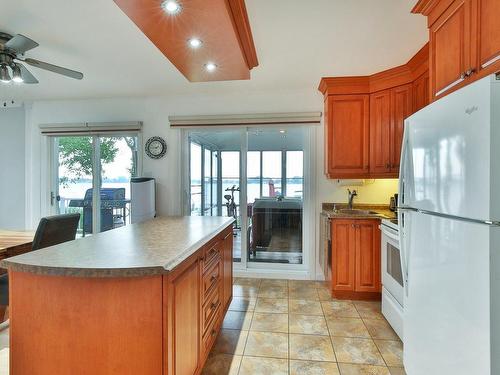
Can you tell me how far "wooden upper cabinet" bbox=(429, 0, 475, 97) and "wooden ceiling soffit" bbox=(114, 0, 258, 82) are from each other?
48.5 inches

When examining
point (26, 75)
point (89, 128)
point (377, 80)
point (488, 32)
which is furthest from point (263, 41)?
point (89, 128)

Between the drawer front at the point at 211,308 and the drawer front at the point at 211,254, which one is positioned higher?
the drawer front at the point at 211,254

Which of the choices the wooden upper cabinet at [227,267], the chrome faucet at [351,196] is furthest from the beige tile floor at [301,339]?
the chrome faucet at [351,196]

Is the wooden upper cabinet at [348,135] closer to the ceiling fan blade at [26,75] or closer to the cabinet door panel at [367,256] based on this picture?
the cabinet door panel at [367,256]

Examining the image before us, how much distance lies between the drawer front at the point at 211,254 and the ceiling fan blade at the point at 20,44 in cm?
196

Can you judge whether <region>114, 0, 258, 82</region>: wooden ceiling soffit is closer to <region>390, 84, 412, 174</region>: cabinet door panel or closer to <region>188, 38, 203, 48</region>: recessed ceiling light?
<region>188, 38, 203, 48</region>: recessed ceiling light

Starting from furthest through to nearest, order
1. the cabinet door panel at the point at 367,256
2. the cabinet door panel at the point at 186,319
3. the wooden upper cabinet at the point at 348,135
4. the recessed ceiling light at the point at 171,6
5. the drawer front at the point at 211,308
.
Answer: the wooden upper cabinet at the point at 348,135
the cabinet door panel at the point at 367,256
the drawer front at the point at 211,308
the recessed ceiling light at the point at 171,6
the cabinet door panel at the point at 186,319

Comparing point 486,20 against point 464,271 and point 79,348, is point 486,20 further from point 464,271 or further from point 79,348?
point 79,348

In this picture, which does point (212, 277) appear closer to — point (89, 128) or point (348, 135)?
point (348, 135)

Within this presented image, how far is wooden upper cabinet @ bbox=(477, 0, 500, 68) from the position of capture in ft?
4.19

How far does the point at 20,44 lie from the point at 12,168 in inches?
119

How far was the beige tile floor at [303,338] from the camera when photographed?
193cm

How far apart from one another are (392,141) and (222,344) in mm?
2606

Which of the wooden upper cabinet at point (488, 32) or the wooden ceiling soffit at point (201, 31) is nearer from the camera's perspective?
the wooden upper cabinet at point (488, 32)
